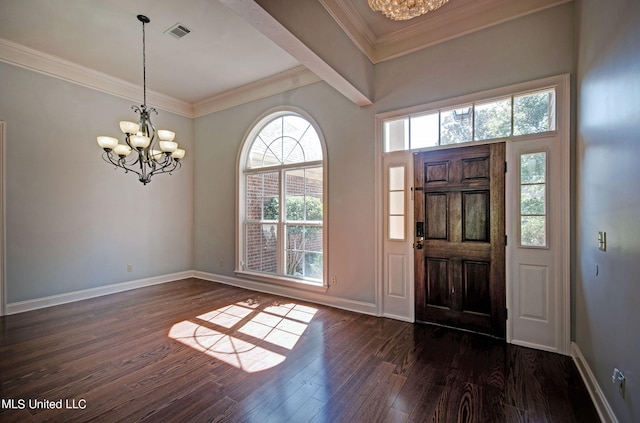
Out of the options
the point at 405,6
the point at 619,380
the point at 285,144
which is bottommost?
the point at 619,380

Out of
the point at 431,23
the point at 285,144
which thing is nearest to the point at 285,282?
the point at 285,144

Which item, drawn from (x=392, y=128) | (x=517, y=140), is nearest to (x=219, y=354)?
(x=392, y=128)

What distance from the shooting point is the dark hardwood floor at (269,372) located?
1.86 m

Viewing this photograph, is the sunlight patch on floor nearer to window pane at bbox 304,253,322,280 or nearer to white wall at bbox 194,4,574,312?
window pane at bbox 304,253,322,280

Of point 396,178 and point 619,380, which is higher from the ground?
point 396,178

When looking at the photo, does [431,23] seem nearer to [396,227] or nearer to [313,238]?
[396,227]

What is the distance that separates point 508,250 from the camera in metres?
2.85

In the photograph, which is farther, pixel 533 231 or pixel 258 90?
pixel 258 90

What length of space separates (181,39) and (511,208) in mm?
4306

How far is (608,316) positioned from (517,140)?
5.74ft

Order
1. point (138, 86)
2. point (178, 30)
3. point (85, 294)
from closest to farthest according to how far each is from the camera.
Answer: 1. point (178, 30)
2. point (85, 294)
3. point (138, 86)

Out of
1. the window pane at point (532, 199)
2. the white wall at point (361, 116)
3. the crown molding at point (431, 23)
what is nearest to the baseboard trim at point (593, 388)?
the window pane at point (532, 199)

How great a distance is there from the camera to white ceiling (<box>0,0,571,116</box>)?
2922mm

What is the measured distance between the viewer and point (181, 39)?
137 inches
